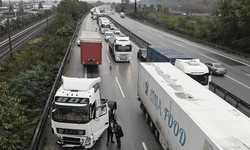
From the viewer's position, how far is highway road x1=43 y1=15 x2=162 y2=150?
1227 centimetres

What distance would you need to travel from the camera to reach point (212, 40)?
167ft

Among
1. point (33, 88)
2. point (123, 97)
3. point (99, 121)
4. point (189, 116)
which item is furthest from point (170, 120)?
point (33, 88)

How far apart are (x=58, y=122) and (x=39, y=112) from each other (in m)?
5.73

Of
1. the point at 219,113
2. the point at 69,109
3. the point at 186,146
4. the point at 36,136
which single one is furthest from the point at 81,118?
the point at 219,113

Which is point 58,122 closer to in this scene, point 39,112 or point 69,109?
point 69,109

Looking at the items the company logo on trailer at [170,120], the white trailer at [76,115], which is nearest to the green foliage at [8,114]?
the white trailer at [76,115]

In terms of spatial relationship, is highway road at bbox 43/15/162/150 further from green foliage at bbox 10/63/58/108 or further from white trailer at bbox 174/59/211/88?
white trailer at bbox 174/59/211/88

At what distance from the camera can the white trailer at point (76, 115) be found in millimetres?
10580

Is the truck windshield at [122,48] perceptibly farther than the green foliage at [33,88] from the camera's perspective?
Yes

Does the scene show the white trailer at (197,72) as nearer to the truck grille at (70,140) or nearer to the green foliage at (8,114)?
the truck grille at (70,140)

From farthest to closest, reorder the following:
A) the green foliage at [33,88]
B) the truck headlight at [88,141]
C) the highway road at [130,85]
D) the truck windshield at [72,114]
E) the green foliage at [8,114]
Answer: the green foliage at [33,88] < the highway road at [130,85] < the truck headlight at [88,141] < the truck windshield at [72,114] < the green foliage at [8,114]

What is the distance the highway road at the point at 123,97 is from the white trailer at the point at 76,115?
1.22 meters

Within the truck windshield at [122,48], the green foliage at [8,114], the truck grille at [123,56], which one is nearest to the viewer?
the green foliage at [8,114]

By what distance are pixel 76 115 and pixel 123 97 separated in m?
8.47
